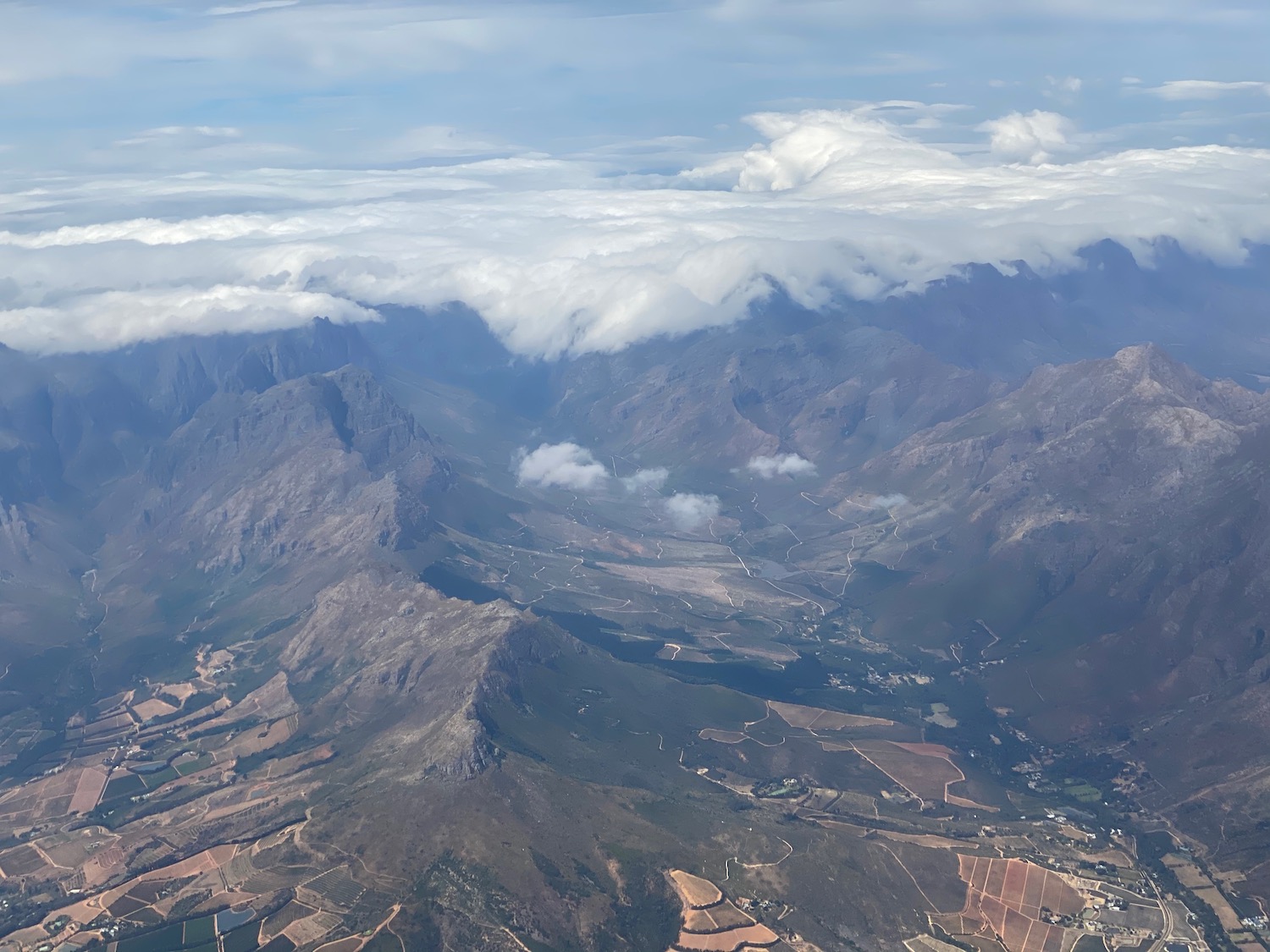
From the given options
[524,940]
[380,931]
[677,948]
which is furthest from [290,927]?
[677,948]

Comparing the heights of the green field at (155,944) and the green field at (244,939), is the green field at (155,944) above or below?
below

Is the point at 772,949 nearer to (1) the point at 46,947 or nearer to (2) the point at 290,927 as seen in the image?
(2) the point at 290,927

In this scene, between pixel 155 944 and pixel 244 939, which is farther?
pixel 155 944

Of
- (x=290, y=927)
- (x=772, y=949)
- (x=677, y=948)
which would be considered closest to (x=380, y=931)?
(x=290, y=927)

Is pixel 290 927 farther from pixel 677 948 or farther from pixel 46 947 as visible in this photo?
pixel 677 948

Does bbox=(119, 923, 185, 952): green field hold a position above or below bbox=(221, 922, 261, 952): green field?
below

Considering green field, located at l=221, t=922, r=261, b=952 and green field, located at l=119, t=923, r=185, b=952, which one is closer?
green field, located at l=221, t=922, r=261, b=952

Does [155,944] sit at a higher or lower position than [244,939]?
lower

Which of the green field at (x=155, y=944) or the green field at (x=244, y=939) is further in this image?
the green field at (x=155, y=944)
